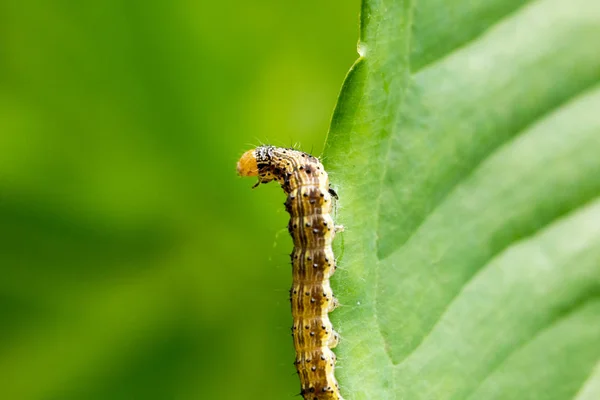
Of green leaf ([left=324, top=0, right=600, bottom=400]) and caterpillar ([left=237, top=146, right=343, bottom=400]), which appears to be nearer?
green leaf ([left=324, top=0, right=600, bottom=400])

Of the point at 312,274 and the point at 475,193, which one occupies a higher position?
the point at 312,274

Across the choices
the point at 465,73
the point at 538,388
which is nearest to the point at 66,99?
the point at 465,73

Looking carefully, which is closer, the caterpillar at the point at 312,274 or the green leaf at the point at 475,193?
the green leaf at the point at 475,193

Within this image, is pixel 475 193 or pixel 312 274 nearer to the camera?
pixel 475 193
